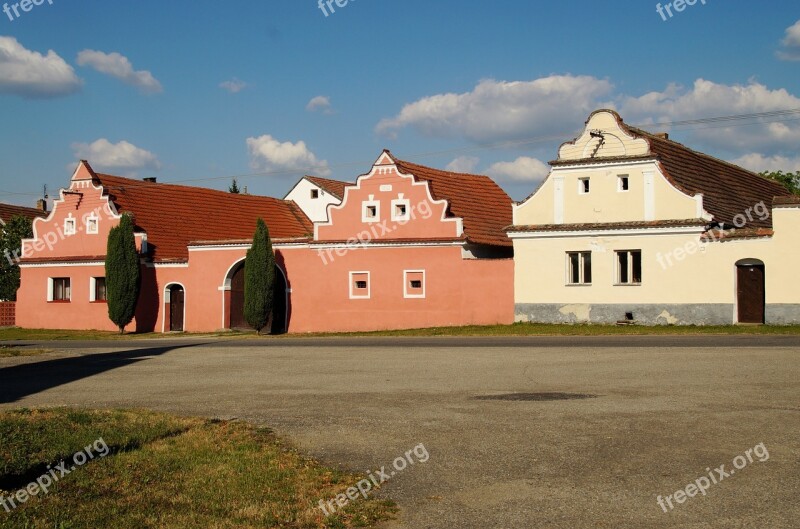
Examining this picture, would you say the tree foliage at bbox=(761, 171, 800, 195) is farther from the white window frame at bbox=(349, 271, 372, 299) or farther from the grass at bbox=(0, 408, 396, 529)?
the grass at bbox=(0, 408, 396, 529)

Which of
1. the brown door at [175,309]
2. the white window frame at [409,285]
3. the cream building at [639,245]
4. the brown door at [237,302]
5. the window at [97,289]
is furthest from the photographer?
the window at [97,289]

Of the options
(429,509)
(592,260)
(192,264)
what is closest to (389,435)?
(429,509)

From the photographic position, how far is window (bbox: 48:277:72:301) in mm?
47344

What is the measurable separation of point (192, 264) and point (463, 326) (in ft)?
47.3

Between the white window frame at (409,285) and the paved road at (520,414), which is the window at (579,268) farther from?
the paved road at (520,414)

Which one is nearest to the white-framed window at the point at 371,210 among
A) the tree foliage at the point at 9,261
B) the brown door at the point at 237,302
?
the brown door at the point at 237,302

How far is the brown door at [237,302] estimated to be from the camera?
42469mm

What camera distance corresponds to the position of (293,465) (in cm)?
899

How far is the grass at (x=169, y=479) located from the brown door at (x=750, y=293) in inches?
972

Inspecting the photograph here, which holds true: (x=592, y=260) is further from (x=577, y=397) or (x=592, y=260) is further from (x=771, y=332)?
(x=577, y=397)

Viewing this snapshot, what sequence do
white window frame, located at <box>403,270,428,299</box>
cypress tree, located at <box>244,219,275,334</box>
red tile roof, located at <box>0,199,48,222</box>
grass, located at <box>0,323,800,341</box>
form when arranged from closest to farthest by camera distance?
grass, located at <box>0,323,800,341</box>
white window frame, located at <box>403,270,428,299</box>
cypress tree, located at <box>244,219,275,334</box>
red tile roof, located at <box>0,199,48,222</box>

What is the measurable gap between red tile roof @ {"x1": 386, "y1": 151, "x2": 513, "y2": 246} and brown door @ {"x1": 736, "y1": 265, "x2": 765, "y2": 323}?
35.5 ft

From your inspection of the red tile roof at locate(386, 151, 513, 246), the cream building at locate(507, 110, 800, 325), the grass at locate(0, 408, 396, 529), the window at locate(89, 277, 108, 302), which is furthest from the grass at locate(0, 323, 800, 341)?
the grass at locate(0, 408, 396, 529)

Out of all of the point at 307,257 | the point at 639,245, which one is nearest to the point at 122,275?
the point at 307,257
